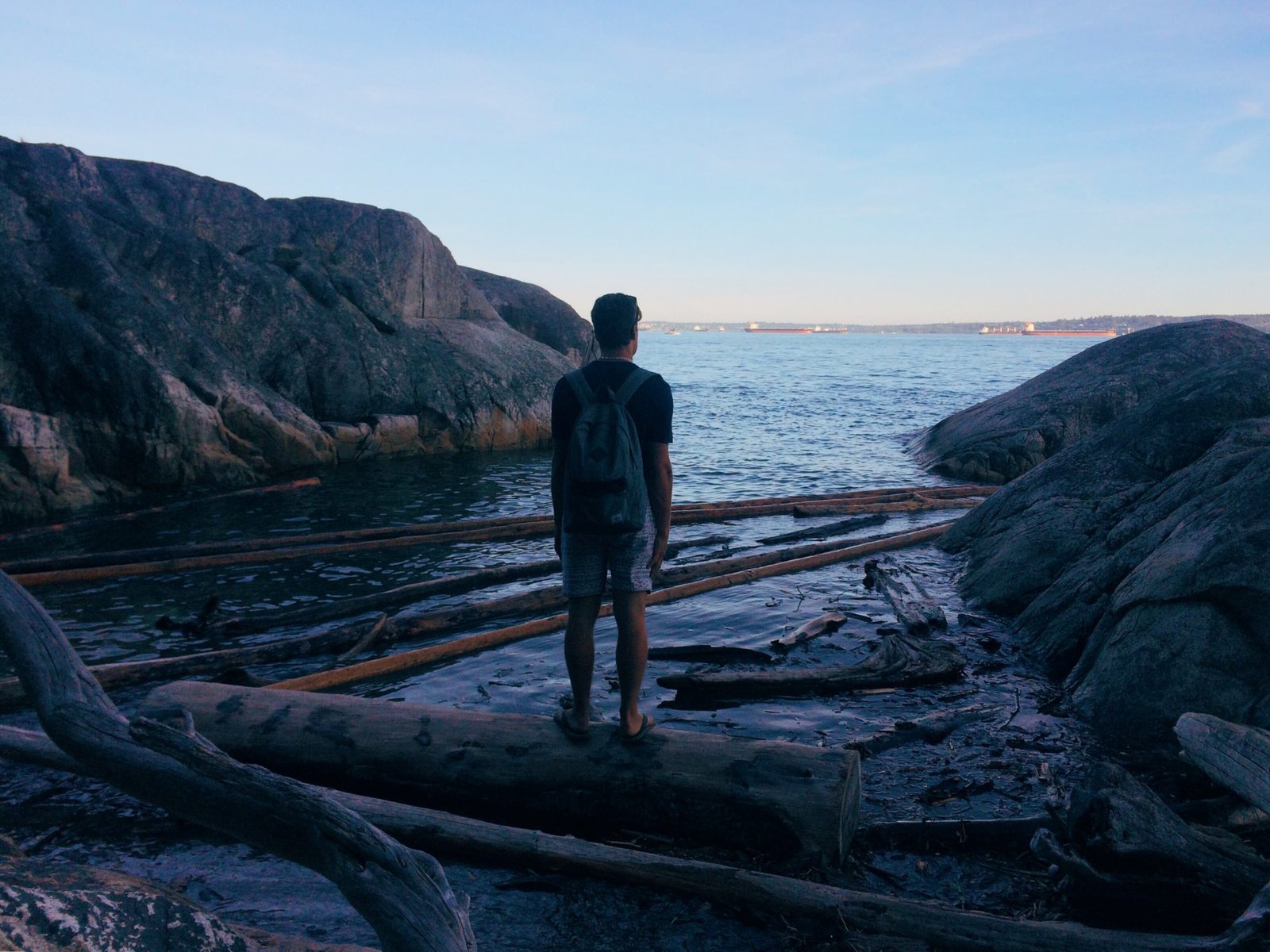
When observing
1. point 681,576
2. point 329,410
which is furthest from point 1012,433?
point 329,410

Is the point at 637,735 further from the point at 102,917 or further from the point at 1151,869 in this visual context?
the point at 102,917

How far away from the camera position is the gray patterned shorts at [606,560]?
435cm

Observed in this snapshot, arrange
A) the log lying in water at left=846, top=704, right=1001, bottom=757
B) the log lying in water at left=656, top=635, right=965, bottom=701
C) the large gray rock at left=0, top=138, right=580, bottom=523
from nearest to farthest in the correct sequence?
the log lying in water at left=846, top=704, right=1001, bottom=757 < the log lying in water at left=656, top=635, right=965, bottom=701 < the large gray rock at left=0, top=138, right=580, bottom=523

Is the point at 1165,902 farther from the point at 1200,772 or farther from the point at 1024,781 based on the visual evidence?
the point at 1200,772

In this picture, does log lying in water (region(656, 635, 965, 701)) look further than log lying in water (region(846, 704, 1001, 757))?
Yes

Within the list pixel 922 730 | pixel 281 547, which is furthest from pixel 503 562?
pixel 922 730

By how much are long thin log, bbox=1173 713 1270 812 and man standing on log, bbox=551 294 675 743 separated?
2.77m

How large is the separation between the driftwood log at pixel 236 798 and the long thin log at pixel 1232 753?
3.64 m

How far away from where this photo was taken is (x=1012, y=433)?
1777 cm

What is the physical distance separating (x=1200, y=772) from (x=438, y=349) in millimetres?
20704

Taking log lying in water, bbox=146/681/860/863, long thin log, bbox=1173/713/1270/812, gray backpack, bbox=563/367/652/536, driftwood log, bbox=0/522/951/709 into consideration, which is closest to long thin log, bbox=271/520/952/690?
driftwood log, bbox=0/522/951/709

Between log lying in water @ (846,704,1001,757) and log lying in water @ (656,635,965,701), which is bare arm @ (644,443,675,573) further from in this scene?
log lying in water @ (656,635,965,701)

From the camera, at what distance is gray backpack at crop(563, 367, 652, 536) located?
4.20 m

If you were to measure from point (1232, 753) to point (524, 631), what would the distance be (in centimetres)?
528
